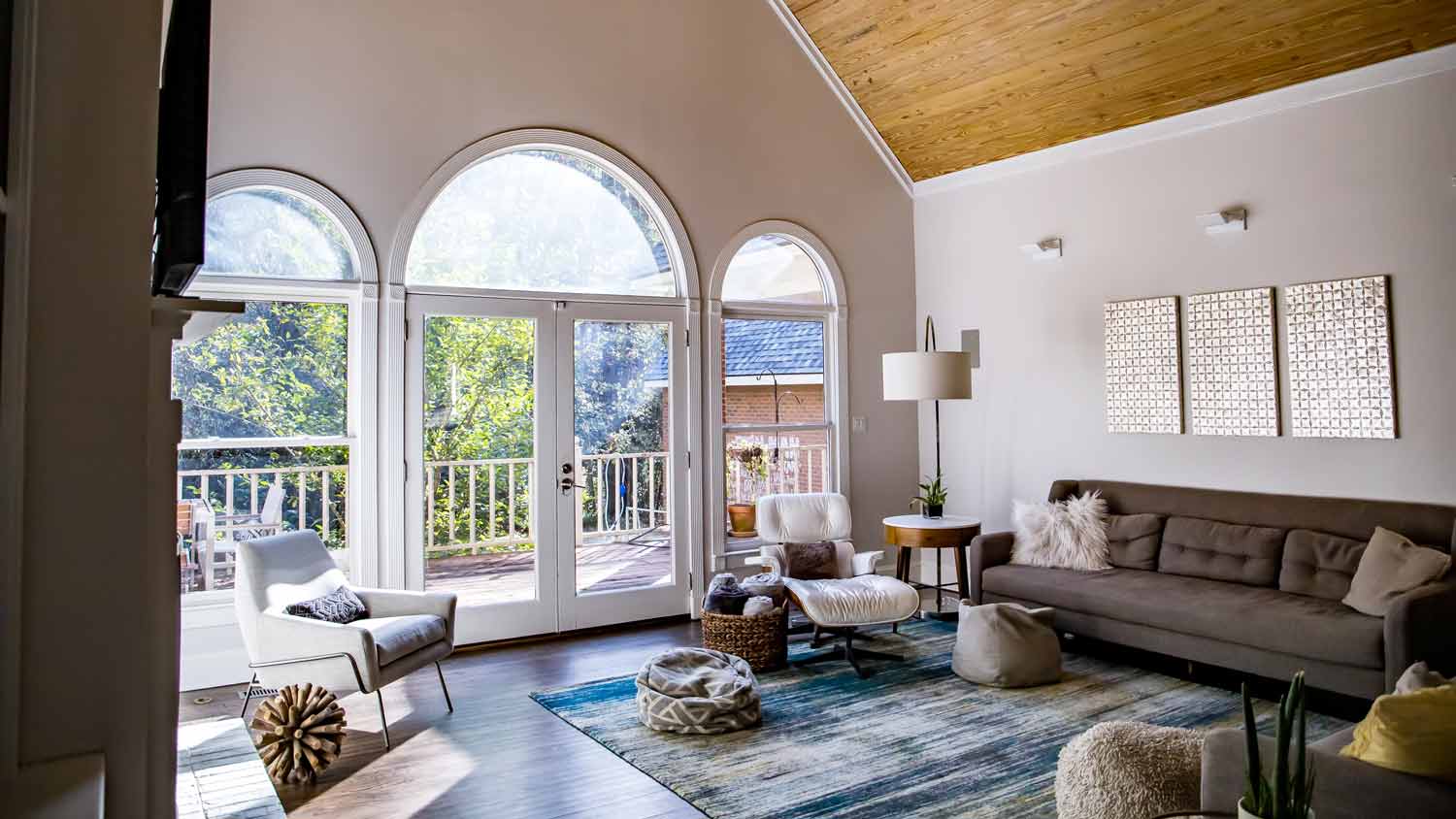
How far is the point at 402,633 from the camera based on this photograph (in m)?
3.96

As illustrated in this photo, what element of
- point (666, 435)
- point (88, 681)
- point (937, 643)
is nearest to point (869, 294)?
point (666, 435)

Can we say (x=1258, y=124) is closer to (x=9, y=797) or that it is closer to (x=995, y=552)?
(x=995, y=552)

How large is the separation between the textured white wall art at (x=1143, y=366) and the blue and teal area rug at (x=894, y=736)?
150 cm

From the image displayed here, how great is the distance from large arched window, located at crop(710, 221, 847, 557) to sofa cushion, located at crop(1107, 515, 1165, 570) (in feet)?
6.12

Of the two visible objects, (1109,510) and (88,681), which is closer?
(88,681)

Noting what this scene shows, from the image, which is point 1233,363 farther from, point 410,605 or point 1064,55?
point 410,605

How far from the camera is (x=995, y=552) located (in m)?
5.54

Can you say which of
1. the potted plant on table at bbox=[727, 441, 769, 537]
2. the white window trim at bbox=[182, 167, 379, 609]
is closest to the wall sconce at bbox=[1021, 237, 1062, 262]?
the potted plant on table at bbox=[727, 441, 769, 537]

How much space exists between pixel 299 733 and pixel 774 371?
3855mm

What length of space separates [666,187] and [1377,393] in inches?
158

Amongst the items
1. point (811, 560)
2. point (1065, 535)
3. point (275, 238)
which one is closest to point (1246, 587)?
point (1065, 535)

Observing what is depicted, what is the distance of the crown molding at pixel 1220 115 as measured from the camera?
442 cm

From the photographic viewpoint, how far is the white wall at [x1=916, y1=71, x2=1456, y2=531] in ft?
14.5

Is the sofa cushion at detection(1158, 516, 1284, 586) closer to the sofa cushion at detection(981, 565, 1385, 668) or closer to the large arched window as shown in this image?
the sofa cushion at detection(981, 565, 1385, 668)
